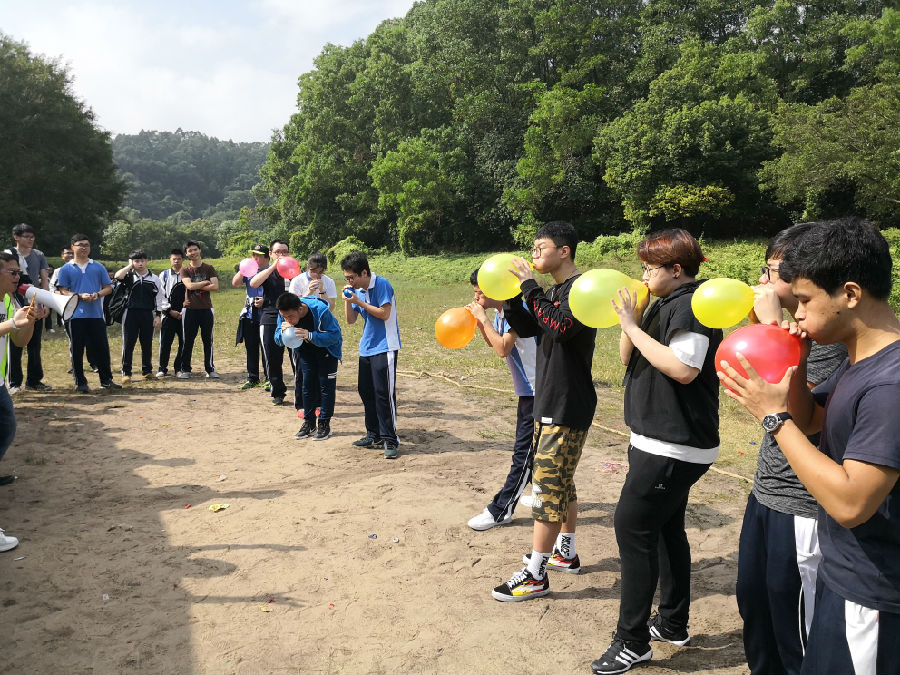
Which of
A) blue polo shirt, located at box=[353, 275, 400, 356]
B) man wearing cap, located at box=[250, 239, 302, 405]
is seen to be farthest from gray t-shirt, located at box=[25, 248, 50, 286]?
blue polo shirt, located at box=[353, 275, 400, 356]

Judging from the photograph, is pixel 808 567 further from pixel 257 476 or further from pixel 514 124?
pixel 514 124

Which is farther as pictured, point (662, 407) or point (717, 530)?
point (717, 530)

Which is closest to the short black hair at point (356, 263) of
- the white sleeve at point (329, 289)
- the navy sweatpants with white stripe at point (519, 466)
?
the white sleeve at point (329, 289)

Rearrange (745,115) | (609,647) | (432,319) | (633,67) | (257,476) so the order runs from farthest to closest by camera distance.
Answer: (633,67), (745,115), (432,319), (257,476), (609,647)

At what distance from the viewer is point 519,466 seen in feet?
16.6

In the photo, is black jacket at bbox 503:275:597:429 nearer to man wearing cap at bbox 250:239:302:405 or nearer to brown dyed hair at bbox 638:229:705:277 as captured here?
brown dyed hair at bbox 638:229:705:277

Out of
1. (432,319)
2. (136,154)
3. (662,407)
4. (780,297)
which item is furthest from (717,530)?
(136,154)

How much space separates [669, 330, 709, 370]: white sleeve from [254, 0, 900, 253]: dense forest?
24.3m

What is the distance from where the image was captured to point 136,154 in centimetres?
11612

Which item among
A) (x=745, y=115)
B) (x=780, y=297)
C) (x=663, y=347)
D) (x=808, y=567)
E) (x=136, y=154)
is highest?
(x=136, y=154)

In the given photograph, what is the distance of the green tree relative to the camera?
32812mm

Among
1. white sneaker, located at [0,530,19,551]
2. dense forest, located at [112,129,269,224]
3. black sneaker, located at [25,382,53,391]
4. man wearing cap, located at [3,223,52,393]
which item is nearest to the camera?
white sneaker, located at [0,530,19,551]

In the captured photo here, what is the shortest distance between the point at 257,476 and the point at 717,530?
4321mm

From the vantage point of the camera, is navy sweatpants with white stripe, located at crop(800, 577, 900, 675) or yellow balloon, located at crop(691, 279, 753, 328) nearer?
navy sweatpants with white stripe, located at crop(800, 577, 900, 675)
